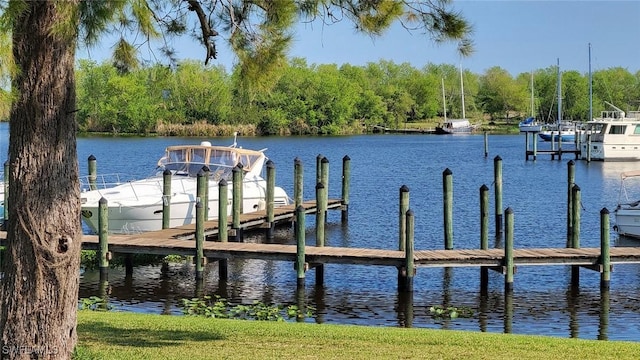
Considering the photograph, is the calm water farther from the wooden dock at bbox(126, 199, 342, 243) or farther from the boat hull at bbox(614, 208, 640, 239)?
the wooden dock at bbox(126, 199, 342, 243)

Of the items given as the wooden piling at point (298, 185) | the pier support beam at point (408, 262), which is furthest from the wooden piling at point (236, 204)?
the pier support beam at point (408, 262)

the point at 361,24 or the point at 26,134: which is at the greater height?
the point at 361,24

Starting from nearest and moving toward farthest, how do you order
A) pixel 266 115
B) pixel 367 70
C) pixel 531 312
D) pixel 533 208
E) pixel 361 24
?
1. pixel 361 24
2. pixel 531 312
3. pixel 533 208
4. pixel 266 115
5. pixel 367 70

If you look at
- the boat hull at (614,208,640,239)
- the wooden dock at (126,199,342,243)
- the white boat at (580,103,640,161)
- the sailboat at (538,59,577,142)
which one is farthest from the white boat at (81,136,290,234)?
the sailboat at (538,59,577,142)

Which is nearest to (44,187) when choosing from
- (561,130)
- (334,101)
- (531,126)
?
(561,130)

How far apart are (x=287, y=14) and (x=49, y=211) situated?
3.05 m

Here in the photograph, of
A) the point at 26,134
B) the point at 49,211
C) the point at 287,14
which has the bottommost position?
the point at 49,211

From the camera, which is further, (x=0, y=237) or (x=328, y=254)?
(x=0, y=237)

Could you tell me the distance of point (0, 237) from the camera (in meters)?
22.9

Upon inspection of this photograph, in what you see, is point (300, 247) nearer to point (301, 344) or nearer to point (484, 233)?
point (484, 233)

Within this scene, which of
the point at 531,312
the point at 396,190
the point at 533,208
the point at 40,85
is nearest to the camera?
the point at 40,85

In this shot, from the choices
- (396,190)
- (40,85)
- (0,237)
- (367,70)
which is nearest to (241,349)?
(40,85)

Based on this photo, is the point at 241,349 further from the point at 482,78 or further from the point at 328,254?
the point at 482,78

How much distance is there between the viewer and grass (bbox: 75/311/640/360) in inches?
462
